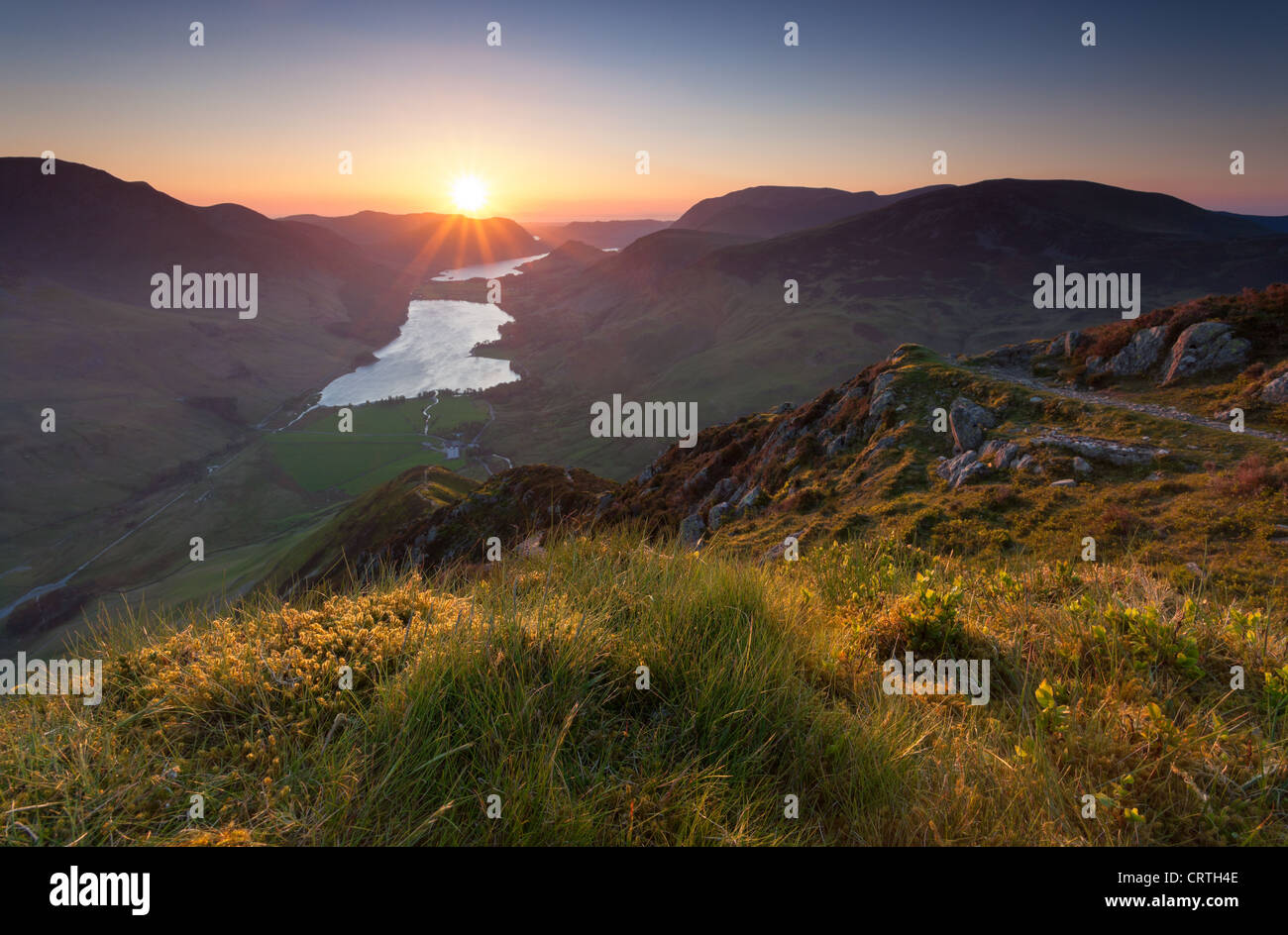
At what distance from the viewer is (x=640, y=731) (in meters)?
3.34

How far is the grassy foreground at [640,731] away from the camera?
8.80ft

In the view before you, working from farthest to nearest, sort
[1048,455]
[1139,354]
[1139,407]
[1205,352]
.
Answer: [1139,354] → [1205,352] → [1139,407] → [1048,455]

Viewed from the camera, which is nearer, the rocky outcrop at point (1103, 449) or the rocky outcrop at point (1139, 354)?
the rocky outcrop at point (1103, 449)

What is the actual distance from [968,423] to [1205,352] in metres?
8.31

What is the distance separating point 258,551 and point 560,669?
129185 millimetres

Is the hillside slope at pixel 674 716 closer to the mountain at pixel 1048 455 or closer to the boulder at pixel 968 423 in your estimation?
the mountain at pixel 1048 455

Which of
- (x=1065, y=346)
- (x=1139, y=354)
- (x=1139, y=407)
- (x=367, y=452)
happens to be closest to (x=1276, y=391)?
(x=1139, y=407)

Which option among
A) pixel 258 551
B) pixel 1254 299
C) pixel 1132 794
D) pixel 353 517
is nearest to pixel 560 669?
pixel 1132 794

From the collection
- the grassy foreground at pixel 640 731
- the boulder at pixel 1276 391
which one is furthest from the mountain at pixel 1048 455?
the grassy foreground at pixel 640 731

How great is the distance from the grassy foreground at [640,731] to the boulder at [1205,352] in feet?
62.5

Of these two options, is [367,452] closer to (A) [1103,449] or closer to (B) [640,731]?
(A) [1103,449]

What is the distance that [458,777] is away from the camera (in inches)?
111

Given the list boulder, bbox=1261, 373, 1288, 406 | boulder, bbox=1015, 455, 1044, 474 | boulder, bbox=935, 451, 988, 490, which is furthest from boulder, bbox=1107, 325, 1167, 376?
boulder, bbox=1015, 455, 1044, 474
